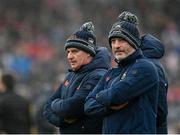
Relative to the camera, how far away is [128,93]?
6648 millimetres

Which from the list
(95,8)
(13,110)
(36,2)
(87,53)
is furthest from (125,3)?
(87,53)

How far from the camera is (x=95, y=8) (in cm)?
2530

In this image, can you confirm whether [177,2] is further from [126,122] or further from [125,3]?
[126,122]

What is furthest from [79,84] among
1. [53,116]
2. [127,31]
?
[127,31]

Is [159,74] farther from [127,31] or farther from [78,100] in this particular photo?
[78,100]

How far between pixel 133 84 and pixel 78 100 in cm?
92

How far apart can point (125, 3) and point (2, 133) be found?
46.3 feet

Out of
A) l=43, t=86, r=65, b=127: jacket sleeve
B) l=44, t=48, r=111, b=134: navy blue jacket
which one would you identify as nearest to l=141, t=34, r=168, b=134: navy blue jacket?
l=44, t=48, r=111, b=134: navy blue jacket

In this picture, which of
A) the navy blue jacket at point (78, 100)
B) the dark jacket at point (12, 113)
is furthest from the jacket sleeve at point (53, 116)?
the dark jacket at point (12, 113)

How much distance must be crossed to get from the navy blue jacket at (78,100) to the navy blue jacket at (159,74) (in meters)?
0.43

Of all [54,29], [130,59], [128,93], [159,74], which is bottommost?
[128,93]

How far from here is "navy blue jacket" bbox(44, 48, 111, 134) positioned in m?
7.46

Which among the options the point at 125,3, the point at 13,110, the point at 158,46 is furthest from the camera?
the point at 125,3

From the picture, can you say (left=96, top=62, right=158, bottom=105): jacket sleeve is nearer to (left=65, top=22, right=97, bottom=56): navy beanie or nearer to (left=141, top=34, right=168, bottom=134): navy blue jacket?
(left=141, top=34, right=168, bottom=134): navy blue jacket
